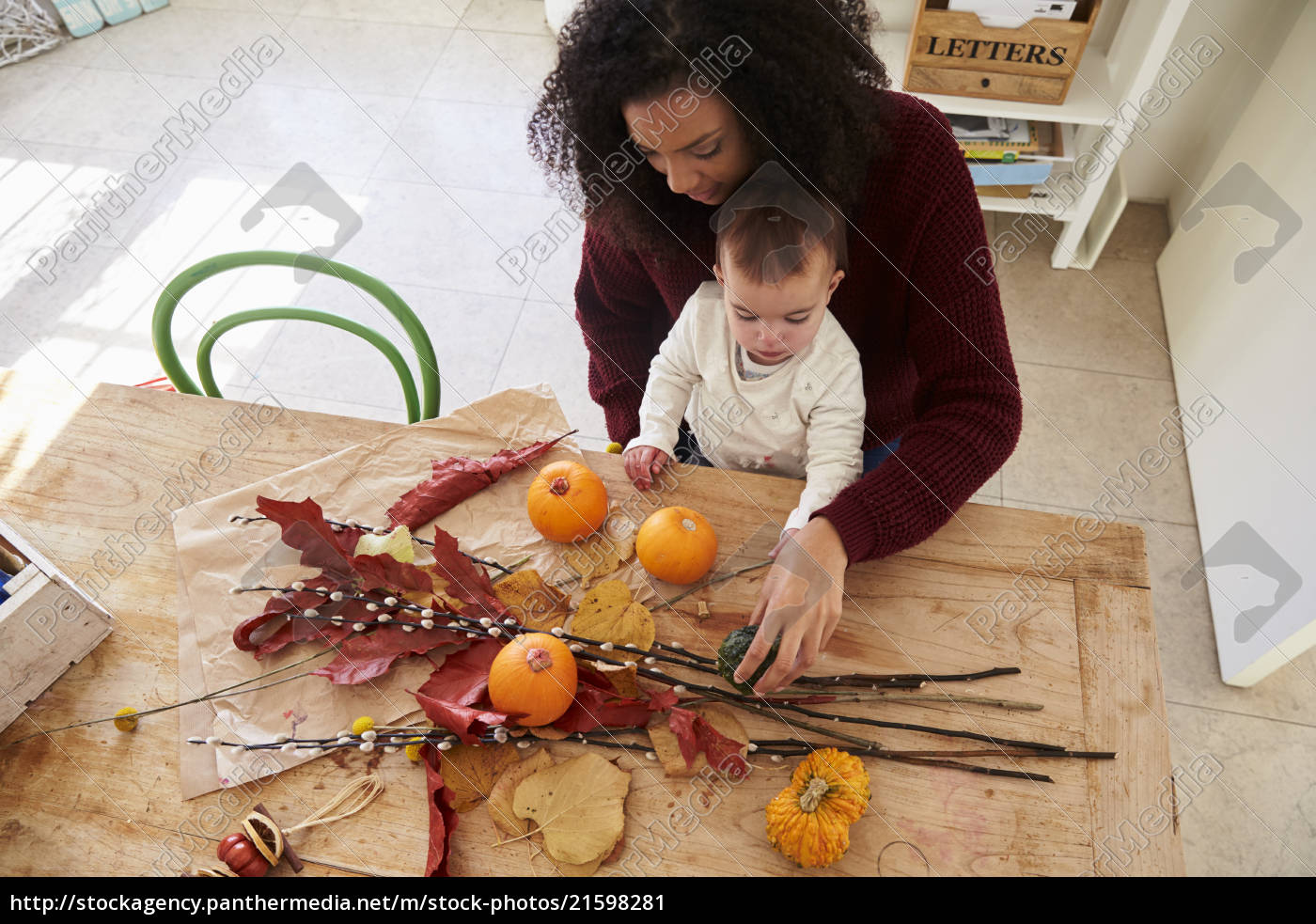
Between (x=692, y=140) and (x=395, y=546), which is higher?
(x=692, y=140)

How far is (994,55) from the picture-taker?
7.26ft

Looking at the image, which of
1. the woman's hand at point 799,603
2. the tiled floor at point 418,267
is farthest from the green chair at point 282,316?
the tiled floor at point 418,267

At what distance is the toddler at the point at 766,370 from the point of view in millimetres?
1082

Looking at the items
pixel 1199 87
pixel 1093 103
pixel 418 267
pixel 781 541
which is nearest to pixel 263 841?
pixel 781 541

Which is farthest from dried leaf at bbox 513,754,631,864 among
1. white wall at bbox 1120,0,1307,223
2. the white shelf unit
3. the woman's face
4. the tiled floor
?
white wall at bbox 1120,0,1307,223

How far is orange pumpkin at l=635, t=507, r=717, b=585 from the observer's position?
1.03 m

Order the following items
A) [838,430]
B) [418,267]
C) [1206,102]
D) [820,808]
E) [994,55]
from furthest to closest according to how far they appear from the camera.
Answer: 1. [418,267]
2. [1206,102]
3. [994,55]
4. [838,430]
5. [820,808]

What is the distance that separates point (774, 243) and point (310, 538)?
0.69 meters

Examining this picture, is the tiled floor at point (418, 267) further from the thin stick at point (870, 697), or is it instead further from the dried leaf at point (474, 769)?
the dried leaf at point (474, 769)

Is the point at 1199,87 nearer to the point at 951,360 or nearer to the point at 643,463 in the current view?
the point at 951,360

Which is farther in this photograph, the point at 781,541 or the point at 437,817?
the point at 781,541

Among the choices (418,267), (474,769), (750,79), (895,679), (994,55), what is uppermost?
(750,79)

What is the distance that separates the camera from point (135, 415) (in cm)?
123

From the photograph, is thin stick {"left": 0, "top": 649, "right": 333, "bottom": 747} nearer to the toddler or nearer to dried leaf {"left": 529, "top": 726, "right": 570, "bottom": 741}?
dried leaf {"left": 529, "top": 726, "right": 570, "bottom": 741}
